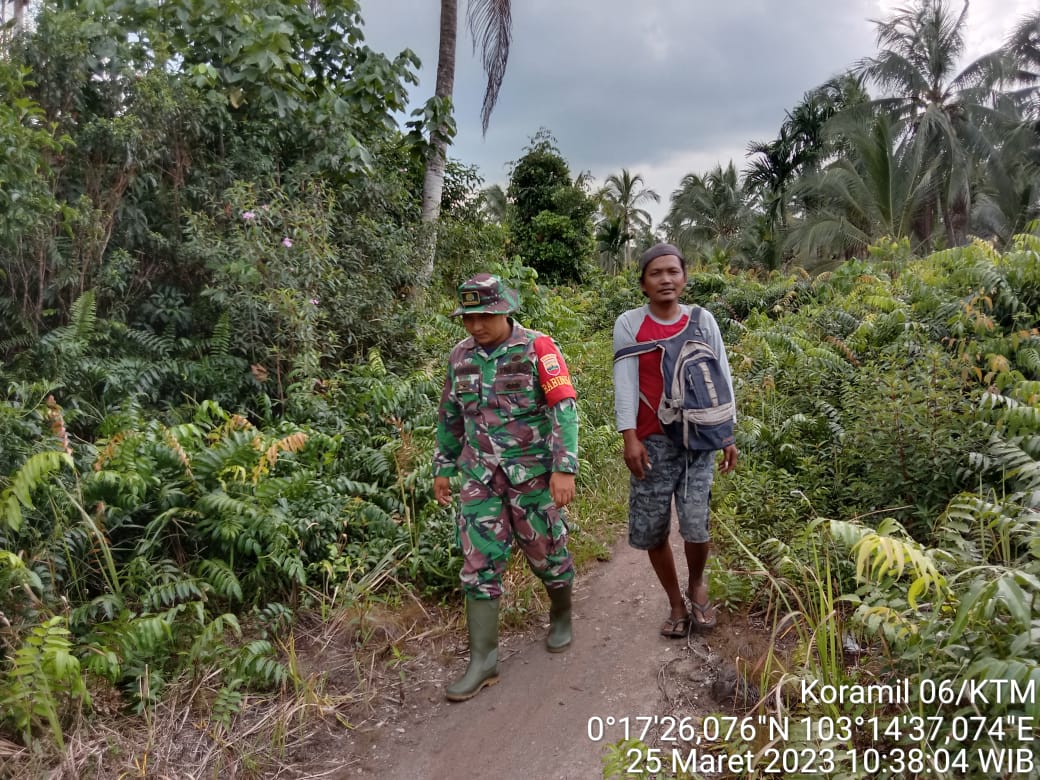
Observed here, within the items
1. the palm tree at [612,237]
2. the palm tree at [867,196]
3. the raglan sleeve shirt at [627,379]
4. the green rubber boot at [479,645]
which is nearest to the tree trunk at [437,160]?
the raglan sleeve shirt at [627,379]

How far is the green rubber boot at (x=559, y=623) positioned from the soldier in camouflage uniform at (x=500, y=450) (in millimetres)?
316

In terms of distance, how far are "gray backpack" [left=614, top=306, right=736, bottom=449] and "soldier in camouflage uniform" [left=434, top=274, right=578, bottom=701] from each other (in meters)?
0.42

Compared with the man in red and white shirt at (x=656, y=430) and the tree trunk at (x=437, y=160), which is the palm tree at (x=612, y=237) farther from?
the man in red and white shirt at (x=656, y=430)

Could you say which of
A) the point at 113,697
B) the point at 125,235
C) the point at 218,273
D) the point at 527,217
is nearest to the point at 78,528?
the point at 113,697

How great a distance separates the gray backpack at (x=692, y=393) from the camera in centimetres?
306

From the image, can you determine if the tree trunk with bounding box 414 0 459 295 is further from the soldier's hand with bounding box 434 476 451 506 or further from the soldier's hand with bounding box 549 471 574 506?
the soldier's hand with bounding box 549 471 574 506

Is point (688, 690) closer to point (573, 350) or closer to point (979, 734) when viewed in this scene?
point (979, 734)

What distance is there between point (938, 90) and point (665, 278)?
26042 millimetres

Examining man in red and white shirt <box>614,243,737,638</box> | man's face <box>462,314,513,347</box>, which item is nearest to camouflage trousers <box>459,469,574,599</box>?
man in red and white shirt <box>614,243,737,638</box>

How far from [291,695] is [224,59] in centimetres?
478

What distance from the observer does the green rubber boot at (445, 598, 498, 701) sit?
311 centimetres

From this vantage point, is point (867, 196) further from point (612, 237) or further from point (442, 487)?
point (442, 487)

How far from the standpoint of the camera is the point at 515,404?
3121 mm

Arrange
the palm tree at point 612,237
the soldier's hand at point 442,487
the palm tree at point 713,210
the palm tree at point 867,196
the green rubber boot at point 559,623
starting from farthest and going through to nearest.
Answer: the palm tree at point 713,210, the palm tree at point 612,237, the palm tree at point 867,196, the green rubber boot at point 559,623, the soldier's hand at point 442,487
